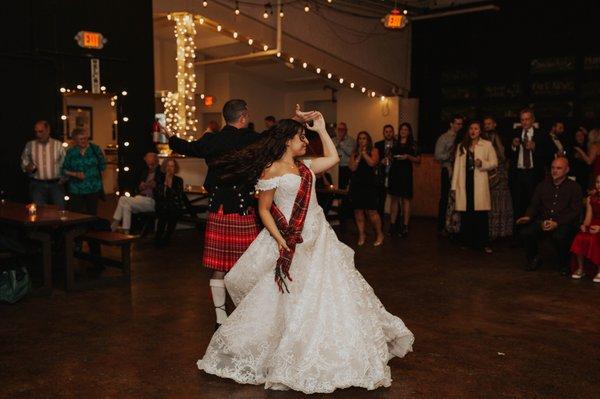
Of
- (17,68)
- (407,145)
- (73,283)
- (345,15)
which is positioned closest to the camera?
(73,283)

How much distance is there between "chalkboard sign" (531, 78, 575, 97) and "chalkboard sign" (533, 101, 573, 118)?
169mm

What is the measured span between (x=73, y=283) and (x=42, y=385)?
2.28m

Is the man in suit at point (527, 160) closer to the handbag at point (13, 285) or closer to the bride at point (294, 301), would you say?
the bride at point (294, 301)

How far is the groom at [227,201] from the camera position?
4.02 meters

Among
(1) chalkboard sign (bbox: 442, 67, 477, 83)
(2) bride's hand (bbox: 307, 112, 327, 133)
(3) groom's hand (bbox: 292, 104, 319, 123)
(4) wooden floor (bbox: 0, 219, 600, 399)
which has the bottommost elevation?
(4) wooden floor (bbox: 0, 219, 600, 399)

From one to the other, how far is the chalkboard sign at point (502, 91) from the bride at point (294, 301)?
9106mm

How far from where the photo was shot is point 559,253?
6.44 metres

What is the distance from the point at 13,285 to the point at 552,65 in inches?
382

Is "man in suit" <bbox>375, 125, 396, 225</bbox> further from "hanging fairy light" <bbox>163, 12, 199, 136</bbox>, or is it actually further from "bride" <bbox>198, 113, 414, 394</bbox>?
"bride" <bbox>198, 113, 414, 394</bbox>

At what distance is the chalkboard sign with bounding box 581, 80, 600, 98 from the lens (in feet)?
35.5

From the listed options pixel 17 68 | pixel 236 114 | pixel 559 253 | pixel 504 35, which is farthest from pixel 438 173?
pixel 236 114

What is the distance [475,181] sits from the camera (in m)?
7.40

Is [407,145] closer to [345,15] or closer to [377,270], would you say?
[377,270]

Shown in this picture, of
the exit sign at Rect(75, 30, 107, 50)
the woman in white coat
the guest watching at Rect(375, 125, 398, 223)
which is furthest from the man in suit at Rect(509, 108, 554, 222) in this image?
the exit sign at Rect(75, 30, 107, 50)
